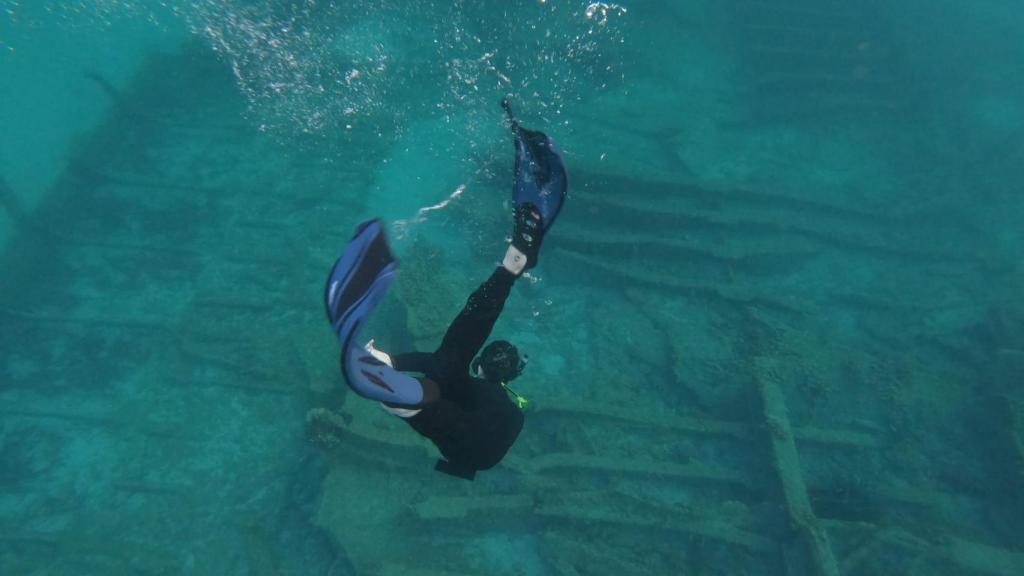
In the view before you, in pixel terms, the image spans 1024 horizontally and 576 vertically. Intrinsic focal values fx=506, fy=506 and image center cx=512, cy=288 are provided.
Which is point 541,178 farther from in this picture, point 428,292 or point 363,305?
point 428,292

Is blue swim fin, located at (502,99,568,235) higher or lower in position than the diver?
higher

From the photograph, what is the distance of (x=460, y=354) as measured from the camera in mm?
3715

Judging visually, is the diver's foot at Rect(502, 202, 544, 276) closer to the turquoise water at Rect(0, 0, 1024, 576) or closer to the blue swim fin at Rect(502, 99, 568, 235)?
the blue swim fin at Rect(502, 99, 568, 235)

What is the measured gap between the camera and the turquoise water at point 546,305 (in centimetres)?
647

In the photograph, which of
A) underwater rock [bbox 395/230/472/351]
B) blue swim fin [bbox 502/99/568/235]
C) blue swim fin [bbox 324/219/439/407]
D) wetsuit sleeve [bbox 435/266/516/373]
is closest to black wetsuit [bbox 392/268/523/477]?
wetsuit sleeve [bbox 435/266/516/373]

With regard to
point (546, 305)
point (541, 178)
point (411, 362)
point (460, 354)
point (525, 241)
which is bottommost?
point (546, 305)

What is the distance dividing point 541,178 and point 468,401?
1.89m

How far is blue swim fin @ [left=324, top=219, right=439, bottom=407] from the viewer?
113 inches

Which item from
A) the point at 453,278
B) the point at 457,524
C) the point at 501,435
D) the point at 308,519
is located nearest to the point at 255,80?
the point at 453,278

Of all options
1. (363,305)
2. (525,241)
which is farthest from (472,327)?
(363,305)

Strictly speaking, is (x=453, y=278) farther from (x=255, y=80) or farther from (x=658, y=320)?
(x=255, y=80)

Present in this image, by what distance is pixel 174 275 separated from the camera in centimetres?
1016

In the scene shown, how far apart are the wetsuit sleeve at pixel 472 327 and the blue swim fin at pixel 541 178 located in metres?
0.67

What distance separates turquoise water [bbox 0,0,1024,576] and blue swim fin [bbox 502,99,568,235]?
3.68 metres
